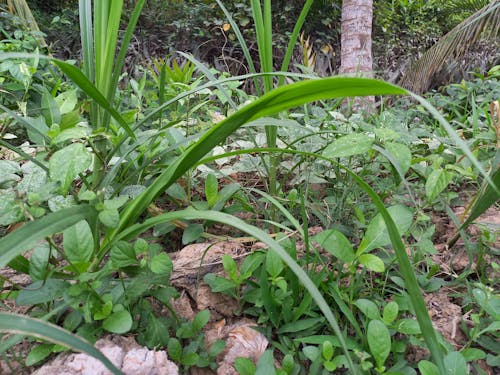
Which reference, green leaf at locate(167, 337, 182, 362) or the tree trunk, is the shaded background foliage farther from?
green leaf at locate(167, 337, 182, 362)

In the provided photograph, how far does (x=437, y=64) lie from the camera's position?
386 centimetres

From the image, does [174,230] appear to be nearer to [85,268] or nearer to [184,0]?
[85,268]

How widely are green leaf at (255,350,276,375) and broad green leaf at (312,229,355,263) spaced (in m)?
0.23

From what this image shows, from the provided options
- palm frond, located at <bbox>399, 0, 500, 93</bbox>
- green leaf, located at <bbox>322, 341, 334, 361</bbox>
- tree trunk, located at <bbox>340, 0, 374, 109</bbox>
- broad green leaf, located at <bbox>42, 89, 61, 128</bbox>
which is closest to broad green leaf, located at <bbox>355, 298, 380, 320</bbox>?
green leaf, located at <bbox>322, 341, 334, 361</bbox>

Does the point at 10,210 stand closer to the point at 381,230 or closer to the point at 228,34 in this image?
the point at 381,230

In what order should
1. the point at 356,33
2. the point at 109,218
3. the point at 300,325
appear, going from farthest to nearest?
the point at 356,33 → the point at 300,325 → the point at 109,218

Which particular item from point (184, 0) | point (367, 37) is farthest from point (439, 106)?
point (184, 0)

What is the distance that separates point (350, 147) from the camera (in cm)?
82

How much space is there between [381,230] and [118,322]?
522 millimetres

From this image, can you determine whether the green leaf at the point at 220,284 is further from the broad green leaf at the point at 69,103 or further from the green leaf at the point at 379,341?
the broad green leaf at the point at 69,103

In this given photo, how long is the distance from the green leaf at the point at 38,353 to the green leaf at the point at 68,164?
0.25 metres

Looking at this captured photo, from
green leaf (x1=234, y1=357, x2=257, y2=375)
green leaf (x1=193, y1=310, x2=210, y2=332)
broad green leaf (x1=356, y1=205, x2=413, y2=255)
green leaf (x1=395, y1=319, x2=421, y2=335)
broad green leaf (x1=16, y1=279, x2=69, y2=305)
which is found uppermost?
broad green leaf (x1=16, y1=279, x2=69, y2=305)

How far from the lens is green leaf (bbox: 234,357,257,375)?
0.64 metres

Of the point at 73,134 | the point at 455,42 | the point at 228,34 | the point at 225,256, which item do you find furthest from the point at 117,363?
the point at 228,34
